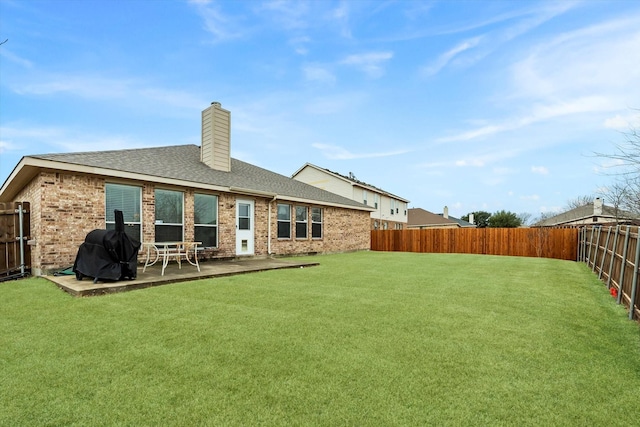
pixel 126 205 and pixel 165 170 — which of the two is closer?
pixel 126 205

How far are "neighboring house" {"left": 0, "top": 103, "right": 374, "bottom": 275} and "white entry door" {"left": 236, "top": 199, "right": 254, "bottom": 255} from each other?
37mm

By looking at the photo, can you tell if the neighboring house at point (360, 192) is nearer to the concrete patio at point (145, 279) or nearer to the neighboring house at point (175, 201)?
the neighboring house at point (175, 201)

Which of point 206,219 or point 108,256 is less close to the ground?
point 206,219

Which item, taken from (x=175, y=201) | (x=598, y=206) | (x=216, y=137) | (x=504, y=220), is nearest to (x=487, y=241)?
(x=216, y=137)

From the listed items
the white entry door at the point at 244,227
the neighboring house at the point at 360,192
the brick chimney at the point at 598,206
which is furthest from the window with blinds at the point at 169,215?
the brick chimney at the point at 598,206

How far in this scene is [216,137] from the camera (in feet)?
41.0

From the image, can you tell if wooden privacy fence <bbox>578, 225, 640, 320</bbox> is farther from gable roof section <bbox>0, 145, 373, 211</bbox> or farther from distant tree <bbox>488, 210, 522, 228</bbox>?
distant tree <bbox>488, 210, 522, 228</bbox>

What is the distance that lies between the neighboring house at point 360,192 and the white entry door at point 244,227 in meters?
13.7

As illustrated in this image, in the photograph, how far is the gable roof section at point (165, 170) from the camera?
301 inches

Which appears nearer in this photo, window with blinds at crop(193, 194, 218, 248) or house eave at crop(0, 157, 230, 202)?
house eave at crop(0, 157, 230, 202)

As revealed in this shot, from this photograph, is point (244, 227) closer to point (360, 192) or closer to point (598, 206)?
point (360, 192)

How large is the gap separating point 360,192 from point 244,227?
1603cm

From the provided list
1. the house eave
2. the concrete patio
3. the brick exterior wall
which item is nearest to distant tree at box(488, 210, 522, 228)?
the brick exterior wall

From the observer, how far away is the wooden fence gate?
7711mm
